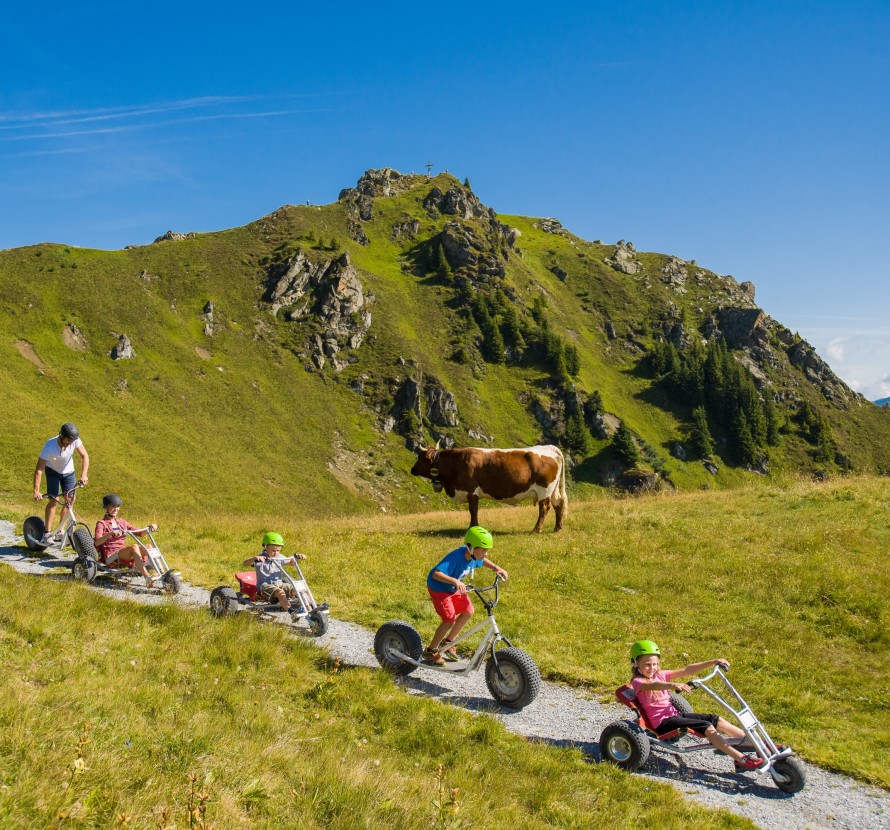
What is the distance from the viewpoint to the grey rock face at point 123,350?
339 feet

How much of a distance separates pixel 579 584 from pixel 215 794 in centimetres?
1216

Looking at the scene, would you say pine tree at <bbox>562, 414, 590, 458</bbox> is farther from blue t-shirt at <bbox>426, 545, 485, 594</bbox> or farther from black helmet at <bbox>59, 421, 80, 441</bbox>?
blue t-shirt at <bbox>426, 545, 485, 594</bbox>

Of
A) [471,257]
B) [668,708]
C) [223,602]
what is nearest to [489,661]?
[668,708]

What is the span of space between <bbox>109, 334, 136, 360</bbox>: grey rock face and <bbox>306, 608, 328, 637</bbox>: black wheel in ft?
353

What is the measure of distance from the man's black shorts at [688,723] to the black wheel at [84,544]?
11.4m

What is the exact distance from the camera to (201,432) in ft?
326

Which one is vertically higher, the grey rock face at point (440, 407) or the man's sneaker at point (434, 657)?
the grey rock face at point (440, 407)

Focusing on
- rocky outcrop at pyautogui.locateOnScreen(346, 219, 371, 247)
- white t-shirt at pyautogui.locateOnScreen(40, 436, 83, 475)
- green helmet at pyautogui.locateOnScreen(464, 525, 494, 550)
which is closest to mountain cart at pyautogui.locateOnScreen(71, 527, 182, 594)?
white t-shirt at pyautogui.locateOnScreen(40, 436, 83, 475)

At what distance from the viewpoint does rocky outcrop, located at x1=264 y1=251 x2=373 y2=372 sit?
14312 cm

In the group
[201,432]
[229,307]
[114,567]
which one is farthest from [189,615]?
[229,307]

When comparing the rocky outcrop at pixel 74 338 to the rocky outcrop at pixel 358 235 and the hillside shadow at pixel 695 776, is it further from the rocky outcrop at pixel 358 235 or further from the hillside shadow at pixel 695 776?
the hillside shadow at pixel 695 776

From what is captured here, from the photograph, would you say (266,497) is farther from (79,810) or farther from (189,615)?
(79,810)

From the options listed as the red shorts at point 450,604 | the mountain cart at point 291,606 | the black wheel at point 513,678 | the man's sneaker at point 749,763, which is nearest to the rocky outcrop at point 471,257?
the mountain cart at point 291,606

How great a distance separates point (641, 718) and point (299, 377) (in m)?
130
